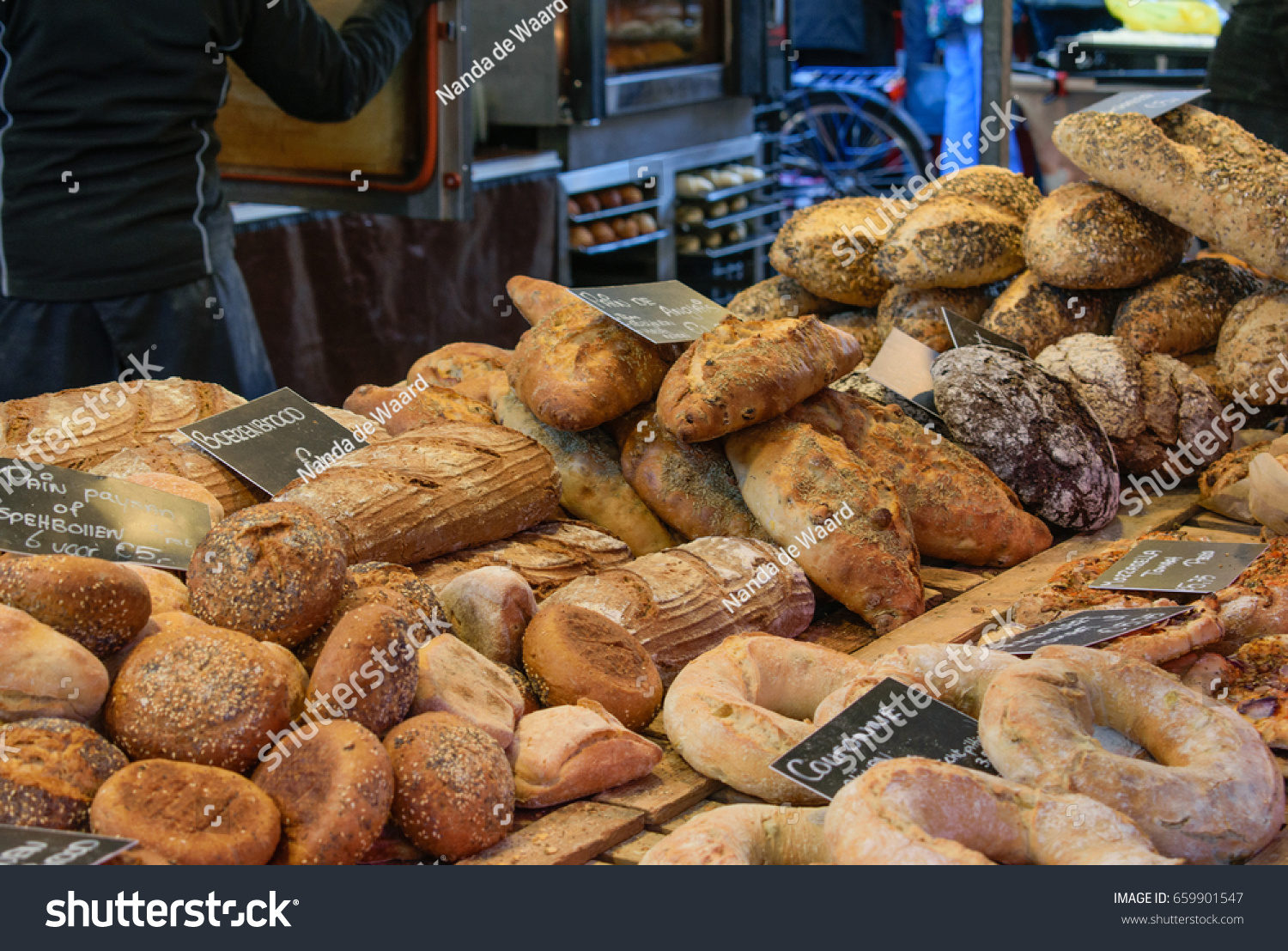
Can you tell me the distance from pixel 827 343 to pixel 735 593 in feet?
1.82

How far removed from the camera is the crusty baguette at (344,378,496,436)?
2.19 metres

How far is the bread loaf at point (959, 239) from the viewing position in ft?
8.45

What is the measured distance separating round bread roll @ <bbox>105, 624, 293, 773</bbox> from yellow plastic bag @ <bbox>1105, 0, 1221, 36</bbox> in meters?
6.29

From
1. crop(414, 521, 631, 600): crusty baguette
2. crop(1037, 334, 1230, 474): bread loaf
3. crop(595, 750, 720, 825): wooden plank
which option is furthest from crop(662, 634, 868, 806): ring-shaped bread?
crop(1037, 334, 1230, 474): bread loaf

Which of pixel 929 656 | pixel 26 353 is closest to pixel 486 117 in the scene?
pixel 26 353

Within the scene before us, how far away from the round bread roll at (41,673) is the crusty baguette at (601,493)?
1006 millimetres

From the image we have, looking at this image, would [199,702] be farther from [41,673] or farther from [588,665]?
[588,665]

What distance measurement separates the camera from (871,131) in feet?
26.2

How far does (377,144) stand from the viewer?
3697mm

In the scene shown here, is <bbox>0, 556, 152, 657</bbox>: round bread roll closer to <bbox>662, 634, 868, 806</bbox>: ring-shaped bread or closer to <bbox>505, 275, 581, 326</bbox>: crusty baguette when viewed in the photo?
<bbox>662, 634, 868, 806</bbox>: ring-shaped bread

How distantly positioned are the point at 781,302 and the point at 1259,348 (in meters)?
1.01

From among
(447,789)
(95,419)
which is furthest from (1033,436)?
(95,419)
